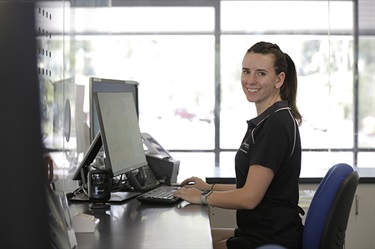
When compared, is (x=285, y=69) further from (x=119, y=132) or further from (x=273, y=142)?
(x=119, y=132)

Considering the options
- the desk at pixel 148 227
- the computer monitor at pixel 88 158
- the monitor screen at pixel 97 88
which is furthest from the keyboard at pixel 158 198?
the monitor screen at pixel 97 88

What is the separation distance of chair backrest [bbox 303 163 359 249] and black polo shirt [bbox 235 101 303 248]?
0.34 feet

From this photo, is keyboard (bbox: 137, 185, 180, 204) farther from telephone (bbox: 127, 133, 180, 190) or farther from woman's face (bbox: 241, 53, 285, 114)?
woman's face (bbox: 241, 53, 285, 114)

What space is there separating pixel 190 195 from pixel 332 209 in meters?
0.62

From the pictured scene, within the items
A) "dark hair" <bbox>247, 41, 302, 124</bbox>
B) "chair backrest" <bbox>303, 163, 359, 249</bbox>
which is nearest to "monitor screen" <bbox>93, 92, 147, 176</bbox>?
"dark hair" <bbox>247, 41, 302, 124</bbox>

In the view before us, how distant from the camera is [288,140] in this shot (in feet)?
7.17

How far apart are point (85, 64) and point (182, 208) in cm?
244

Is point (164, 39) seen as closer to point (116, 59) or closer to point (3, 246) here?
point (116, 59)

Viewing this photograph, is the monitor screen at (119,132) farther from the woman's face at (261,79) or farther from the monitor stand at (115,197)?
the woman's face at (261,79)

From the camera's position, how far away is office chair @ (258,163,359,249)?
81.3 inches

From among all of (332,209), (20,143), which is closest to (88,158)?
(332,209)

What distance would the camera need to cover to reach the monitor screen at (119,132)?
236 cm

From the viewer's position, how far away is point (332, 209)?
2.06m

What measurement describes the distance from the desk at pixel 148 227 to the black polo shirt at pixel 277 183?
0.72 feet
